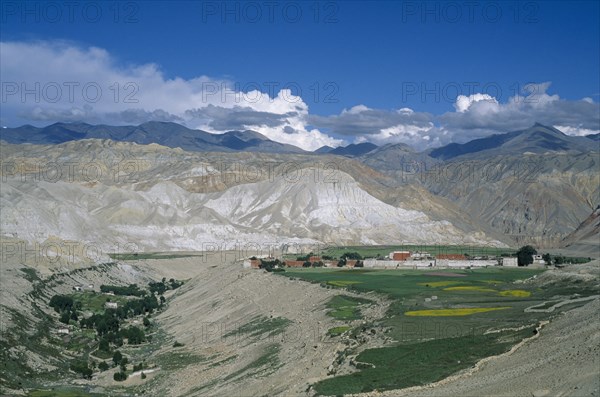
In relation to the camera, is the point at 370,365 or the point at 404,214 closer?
the point at 370,365

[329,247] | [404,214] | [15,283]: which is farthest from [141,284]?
[404,214]

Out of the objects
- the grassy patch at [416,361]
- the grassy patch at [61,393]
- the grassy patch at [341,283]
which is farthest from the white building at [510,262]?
the grassy patch at [61,393]

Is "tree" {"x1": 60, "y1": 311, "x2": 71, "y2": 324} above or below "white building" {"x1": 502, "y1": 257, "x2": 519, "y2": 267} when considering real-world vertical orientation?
below

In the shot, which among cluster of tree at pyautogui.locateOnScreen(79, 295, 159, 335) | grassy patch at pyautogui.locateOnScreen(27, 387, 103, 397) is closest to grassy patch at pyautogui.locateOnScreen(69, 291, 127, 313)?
cluster of tree at pyautogui.locateOnScreen(79, 295, 159, 335)

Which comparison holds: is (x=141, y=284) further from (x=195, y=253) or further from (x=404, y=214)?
(x=404, y=214)

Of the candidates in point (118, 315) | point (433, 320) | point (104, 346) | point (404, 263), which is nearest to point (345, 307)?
point (433, 320)

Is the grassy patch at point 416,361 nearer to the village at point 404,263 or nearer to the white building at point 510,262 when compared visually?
the village at point 404,263

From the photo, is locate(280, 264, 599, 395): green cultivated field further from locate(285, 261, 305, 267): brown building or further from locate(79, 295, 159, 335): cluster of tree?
locate(285, 261, 305, 267): brown building
